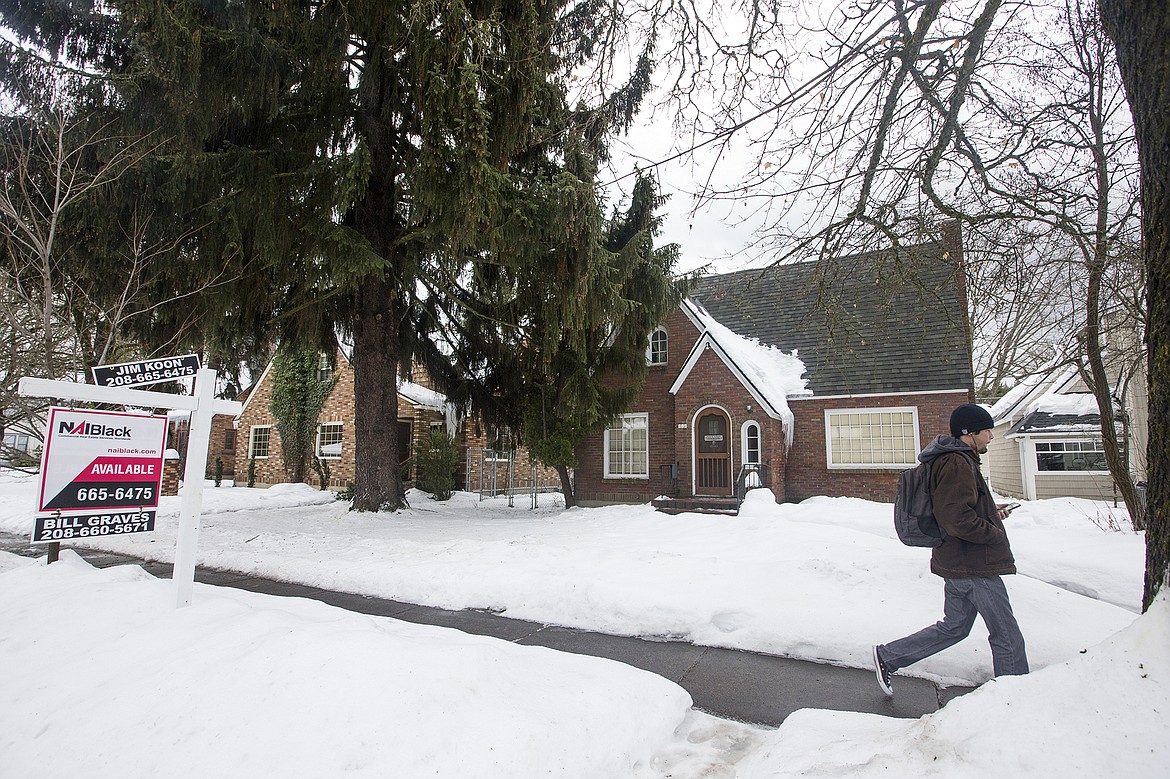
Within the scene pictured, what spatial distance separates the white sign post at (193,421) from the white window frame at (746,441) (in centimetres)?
1226

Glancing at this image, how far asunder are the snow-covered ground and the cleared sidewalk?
10.1 inches

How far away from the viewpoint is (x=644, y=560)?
24.1ft

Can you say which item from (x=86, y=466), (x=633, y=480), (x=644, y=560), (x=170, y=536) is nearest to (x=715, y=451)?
(x=633, y=480)

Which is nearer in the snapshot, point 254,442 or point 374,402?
point 374,402

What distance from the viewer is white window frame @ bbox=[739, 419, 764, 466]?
1516 centimetres

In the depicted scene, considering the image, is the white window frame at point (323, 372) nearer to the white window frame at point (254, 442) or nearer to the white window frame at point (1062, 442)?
the white window frame at point (254, 442)

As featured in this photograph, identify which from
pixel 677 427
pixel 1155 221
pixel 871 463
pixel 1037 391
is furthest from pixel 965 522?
pixel 1037 391

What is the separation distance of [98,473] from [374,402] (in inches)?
292

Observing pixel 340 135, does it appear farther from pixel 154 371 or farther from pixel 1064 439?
pixel 1064 439

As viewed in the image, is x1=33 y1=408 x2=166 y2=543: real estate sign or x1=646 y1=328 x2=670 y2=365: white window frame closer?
x1=33 y1=408 x2=166 y2=543: real estate sign

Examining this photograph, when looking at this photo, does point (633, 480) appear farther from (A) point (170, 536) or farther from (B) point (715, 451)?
(A) point (170, 536)

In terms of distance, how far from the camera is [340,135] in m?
11.2

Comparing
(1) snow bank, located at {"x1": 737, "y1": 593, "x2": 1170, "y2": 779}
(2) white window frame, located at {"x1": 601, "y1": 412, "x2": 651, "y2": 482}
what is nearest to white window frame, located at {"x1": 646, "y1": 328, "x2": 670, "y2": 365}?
(2) white window frame, located at {"x1": 601, "y1": 412, "x2": 651, "y2": 482}

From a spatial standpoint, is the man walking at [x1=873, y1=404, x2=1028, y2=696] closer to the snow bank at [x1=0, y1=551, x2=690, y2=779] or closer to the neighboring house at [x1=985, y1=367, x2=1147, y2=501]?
the snow bank at [x1=0, y1=551, x2=690, y2=779]
